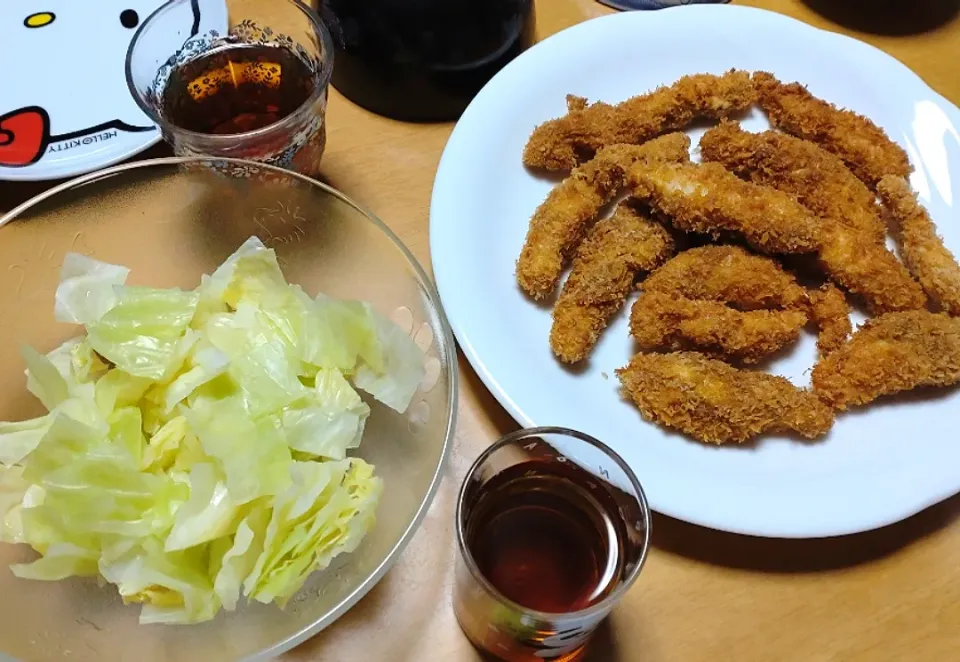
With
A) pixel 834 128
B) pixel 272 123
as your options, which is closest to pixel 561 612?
pixel 272 123

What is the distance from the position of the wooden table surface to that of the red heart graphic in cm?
61

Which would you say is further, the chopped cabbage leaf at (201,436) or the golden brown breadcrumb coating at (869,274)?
the golden brown breadcrumb coating at (869,274)

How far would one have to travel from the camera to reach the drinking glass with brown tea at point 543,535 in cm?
69

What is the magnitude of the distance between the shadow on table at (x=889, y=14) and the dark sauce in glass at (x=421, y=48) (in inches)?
20.1

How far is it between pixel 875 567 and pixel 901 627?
6 centimetres

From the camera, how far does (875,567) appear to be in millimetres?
822

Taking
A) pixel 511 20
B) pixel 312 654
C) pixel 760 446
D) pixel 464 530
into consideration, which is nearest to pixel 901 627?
pixel 760 446

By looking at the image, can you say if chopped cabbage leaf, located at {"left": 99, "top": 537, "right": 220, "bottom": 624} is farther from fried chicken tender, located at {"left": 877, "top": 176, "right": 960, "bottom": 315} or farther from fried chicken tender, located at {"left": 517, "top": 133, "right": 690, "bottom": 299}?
fried chicken tender, located at {"left": 877, "top": 176, "right": 960, "bottom": 315}

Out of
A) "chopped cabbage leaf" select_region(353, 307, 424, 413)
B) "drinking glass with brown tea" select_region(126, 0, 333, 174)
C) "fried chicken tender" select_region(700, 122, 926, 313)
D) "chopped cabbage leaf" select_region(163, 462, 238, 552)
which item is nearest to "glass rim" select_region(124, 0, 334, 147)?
"drinking glass with brown tea" select_region(126, 0, 333, 174)

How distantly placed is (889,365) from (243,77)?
31.9 inches

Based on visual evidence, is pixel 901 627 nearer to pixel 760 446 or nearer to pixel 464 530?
pixel 760 446

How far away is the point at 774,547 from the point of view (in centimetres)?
83

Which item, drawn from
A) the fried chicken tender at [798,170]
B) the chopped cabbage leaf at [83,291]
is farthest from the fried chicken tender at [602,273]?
the chopped cabbage leaf at [83,291]

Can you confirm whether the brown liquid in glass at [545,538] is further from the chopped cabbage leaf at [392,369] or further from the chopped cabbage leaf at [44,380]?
the chopped cabbage leaf at [44,380]
